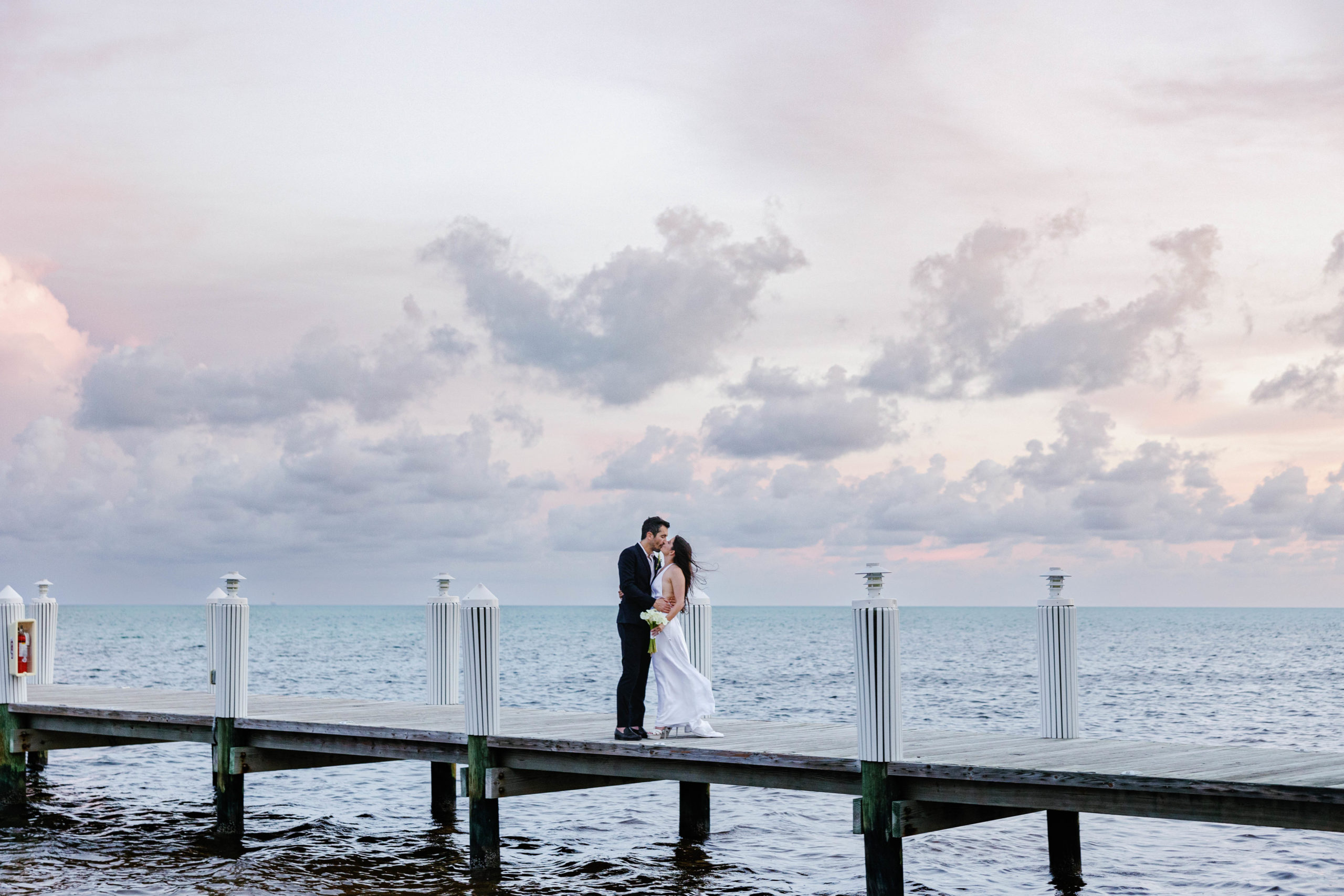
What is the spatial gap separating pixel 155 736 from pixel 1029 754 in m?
9.51

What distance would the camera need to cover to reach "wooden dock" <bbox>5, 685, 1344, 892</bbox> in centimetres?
816

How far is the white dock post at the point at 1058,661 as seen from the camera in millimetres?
10852

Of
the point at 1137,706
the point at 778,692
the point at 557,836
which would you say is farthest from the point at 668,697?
the point at 778,692

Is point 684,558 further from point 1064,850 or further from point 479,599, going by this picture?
point 1064,850

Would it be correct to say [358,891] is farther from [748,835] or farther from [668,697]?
[748,835]

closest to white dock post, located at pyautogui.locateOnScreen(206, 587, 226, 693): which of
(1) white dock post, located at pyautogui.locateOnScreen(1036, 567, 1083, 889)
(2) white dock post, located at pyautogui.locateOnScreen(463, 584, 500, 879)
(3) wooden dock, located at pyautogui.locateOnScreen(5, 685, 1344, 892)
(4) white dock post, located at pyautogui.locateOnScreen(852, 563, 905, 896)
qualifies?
(3) wooden dock, located at pyautogui.locateOnScreen(5, 685, 1344, 892)

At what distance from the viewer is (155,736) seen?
1403 centimetres

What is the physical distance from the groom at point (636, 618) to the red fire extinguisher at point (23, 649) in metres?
8.31

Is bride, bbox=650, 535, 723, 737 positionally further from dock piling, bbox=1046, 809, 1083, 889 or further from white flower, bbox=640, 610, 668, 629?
dock piling, bbox=1046, 809, 1083, 889

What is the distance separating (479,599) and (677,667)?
6.15ft

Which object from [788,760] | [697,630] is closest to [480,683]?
[697,630]

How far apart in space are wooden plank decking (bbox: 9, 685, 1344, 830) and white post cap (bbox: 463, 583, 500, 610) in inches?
45.4

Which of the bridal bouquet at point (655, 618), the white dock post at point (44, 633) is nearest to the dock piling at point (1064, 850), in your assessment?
→ the bridal bouquet at point (655, 618)

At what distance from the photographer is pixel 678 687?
1095 cm
